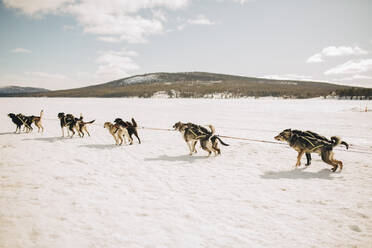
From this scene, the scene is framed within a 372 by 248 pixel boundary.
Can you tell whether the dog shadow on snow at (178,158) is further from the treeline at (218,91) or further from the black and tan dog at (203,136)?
the treeline at (218,91)

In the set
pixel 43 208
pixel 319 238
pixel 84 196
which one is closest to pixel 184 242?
pixel 319 238

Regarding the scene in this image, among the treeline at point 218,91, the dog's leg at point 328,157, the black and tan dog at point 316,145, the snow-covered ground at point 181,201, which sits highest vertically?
the treeline at point 218,91

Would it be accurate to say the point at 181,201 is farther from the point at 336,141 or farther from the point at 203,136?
the point at 336,141

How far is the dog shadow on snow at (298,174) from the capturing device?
21.4ft

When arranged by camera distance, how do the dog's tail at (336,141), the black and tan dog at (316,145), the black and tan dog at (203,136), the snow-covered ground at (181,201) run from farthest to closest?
the black and tan dog at (203,136)
the black and tan dog at (316,145)
the dog's tail at (336,141)
the snow-covered ground at (181,201)

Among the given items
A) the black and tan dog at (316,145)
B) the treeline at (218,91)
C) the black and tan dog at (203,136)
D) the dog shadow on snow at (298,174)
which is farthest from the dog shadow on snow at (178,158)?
the treeline at (218,91)

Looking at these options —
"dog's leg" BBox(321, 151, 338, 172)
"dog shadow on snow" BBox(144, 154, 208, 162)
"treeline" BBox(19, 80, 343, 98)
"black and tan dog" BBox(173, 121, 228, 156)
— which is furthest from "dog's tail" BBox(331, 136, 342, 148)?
A: "treeline" BBox(19, 80, 343, 98)

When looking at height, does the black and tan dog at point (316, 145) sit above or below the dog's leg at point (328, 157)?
above

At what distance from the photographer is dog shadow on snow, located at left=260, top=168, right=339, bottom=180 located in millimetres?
6510

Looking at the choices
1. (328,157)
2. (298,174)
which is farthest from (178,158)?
(328,157)

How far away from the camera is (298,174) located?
6750 millimetres

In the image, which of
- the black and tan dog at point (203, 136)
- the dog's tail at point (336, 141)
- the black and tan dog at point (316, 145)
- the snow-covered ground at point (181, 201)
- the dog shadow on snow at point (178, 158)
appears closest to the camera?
the snow-covered ground at point (181, 201)

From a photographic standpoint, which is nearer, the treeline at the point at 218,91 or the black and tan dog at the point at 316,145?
the black and tan dog at the point at 316,145

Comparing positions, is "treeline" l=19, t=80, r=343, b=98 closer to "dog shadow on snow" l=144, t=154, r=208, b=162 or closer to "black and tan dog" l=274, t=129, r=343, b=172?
"black and tan dog" l=274, t=129, r=343, b=172
